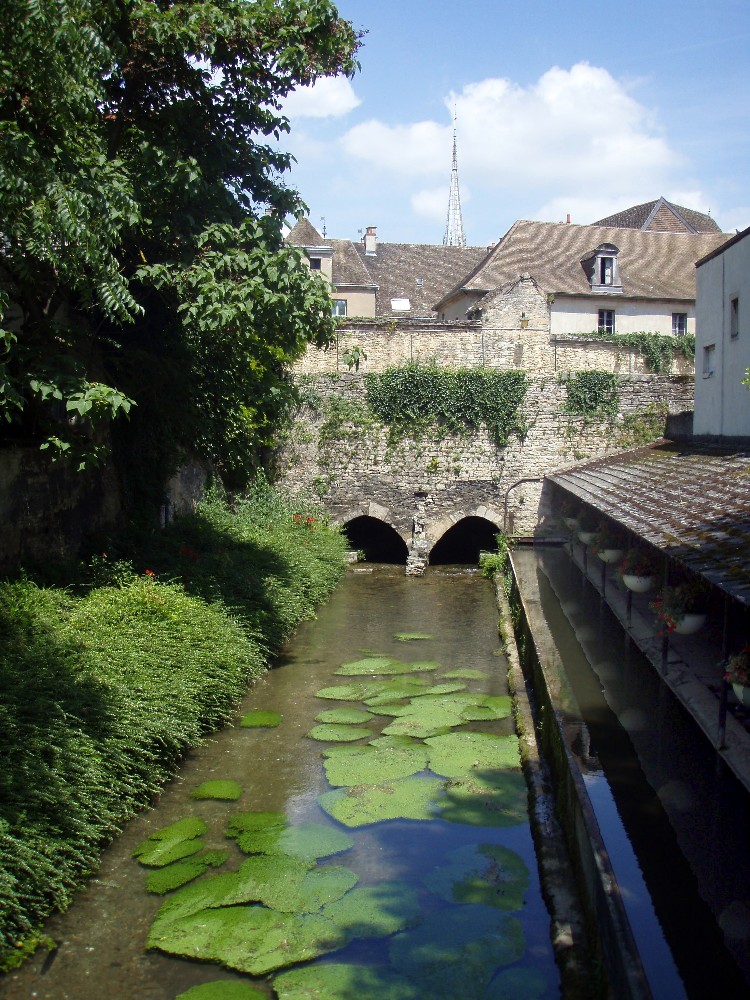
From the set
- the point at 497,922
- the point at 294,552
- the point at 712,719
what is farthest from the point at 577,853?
the point at 294,552

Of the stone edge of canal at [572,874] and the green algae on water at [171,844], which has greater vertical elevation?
the stone edge of canal at [572,874]

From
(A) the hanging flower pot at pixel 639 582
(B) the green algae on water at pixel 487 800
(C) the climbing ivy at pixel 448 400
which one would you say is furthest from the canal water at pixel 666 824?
(C) the climbing ivy at pixel 448 400

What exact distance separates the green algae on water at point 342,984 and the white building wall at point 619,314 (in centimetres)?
2773

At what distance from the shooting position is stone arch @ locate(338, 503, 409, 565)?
20859 mm

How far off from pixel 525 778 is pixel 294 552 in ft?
30.0

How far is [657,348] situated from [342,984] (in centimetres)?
2609

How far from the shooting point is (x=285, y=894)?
6.02m

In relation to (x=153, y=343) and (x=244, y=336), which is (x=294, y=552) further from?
(x=244, y=336)

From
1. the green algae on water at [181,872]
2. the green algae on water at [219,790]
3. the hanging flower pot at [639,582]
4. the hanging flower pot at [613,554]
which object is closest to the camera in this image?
the green algae on water at [181,872]

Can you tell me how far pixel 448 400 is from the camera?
20641 mm

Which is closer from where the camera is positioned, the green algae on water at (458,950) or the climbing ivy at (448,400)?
the green algae on water at (458,950)

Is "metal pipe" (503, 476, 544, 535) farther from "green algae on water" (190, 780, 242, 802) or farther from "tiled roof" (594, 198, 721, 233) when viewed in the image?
"tiled roof" (594, 198, 721, 233)

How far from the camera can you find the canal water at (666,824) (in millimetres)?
5156

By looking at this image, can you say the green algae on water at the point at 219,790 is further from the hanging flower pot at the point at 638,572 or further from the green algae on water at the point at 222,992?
the hanging flower pot at the point at 638,572
